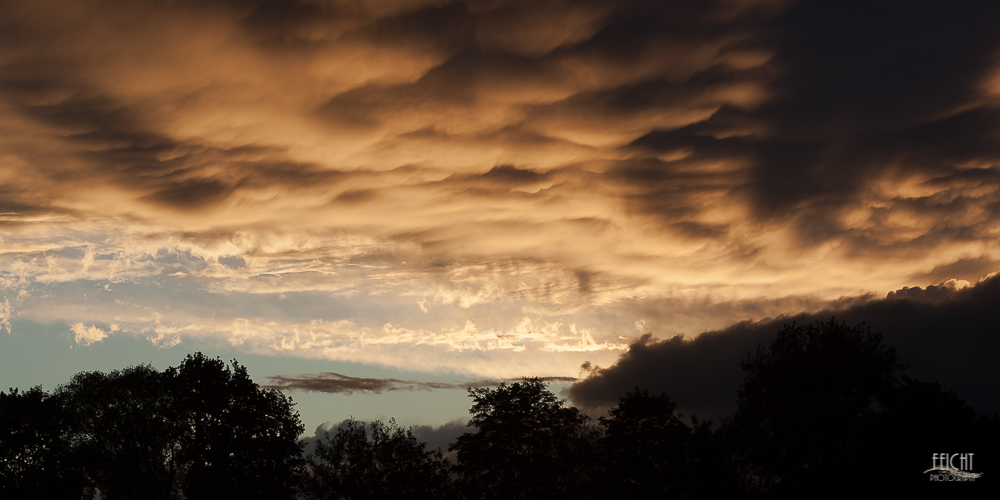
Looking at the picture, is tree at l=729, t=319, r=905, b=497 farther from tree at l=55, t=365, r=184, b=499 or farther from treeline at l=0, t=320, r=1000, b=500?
tree at l=55, t=365, r=184, b=499

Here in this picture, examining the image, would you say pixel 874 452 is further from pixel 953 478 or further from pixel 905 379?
pixel 905 379

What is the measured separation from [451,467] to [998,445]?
54267 millimetres

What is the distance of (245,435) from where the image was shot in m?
62.5

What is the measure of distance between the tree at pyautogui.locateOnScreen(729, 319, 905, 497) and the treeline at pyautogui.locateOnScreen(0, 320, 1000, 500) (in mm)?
118

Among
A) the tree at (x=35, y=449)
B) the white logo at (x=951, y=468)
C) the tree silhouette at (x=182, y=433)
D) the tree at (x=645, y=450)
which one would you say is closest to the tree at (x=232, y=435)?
the tree silhouette at (x=182, y=433)

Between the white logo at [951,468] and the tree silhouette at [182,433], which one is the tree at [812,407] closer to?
the white logo at [951,468]

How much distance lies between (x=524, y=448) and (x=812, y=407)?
31.7 meters

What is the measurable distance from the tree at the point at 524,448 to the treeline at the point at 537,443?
16 centimetres

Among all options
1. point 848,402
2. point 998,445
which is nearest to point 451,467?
point 848,402

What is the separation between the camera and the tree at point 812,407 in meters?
59.2

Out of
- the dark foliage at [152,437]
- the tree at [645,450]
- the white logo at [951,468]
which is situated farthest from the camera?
the tree at [645,450]

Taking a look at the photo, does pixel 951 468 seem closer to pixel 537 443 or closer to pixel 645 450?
pixel 645 450

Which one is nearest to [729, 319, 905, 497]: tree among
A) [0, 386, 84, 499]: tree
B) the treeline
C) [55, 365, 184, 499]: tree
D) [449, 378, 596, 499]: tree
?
the treeline

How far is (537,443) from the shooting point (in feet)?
253
